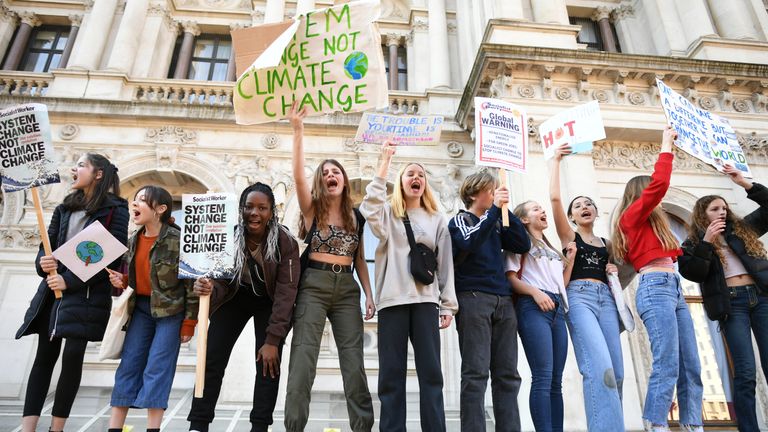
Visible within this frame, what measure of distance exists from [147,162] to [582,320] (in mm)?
9387

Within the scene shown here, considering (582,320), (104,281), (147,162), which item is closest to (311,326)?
(104,281)

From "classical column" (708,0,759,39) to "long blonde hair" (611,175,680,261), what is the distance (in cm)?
926

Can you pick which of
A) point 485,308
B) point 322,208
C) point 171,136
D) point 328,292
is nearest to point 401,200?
point 322,208

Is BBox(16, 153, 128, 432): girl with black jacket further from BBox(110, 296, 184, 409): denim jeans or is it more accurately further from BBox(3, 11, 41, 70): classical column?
BBox(3, 11, 41, 70): classical column

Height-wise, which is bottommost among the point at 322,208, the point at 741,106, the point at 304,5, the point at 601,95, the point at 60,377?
the point at 60,377

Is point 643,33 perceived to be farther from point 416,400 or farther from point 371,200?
point 371,200

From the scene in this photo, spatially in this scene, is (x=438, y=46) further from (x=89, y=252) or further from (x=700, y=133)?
(x=89, y=252)

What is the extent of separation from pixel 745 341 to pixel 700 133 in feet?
7.95

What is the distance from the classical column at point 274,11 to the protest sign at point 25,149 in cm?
886

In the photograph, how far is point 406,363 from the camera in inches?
147

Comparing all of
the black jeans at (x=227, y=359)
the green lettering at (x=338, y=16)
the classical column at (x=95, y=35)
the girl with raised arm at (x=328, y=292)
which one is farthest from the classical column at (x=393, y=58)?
the black jeans at (x=227, y=359)

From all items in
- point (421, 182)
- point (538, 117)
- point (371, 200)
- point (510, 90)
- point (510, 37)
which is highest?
point (510, 37)

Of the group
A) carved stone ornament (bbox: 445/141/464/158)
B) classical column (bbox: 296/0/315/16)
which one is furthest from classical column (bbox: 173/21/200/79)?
carved stone ornament (bbox: 445/141/464/158)

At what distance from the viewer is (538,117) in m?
9.37
